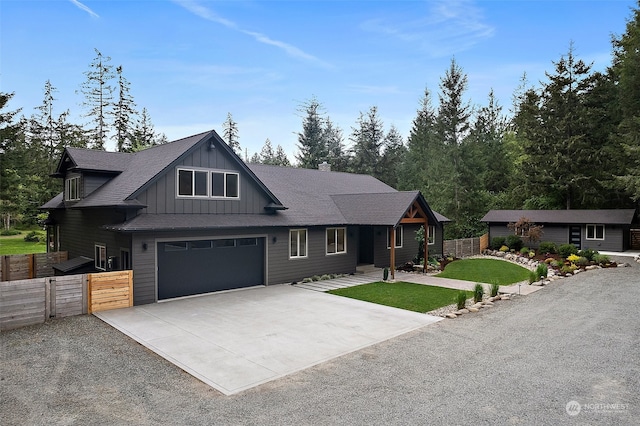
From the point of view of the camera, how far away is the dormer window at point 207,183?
44.4 ft

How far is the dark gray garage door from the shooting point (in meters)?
12.9

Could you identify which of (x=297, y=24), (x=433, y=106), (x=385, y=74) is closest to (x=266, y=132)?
(x=433, y=106)

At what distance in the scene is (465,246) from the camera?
2652cm

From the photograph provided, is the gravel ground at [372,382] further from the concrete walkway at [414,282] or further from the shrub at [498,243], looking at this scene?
the shrub at [498,243]

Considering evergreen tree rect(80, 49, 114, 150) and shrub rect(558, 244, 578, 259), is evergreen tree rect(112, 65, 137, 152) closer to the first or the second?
evergreen tree rect(80, 49, 114, 150)

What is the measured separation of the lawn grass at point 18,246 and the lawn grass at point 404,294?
82.7 ft

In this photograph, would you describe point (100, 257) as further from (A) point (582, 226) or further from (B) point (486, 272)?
(A) point (582, 226)

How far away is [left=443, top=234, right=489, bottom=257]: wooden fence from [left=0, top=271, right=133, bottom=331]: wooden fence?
1943cm

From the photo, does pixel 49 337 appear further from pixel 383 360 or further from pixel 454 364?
pixel 454 364

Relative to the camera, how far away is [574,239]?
2745 cm

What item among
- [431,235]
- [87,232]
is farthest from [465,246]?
[87,232]

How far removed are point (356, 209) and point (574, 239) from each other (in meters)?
18.5

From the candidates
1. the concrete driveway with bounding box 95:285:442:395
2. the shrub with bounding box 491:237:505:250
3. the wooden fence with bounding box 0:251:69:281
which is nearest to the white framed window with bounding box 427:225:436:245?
the shrub with bounding box 491:237:505:250

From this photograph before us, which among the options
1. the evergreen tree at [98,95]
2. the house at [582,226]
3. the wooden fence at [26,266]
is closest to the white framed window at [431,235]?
the house at [582,226]
